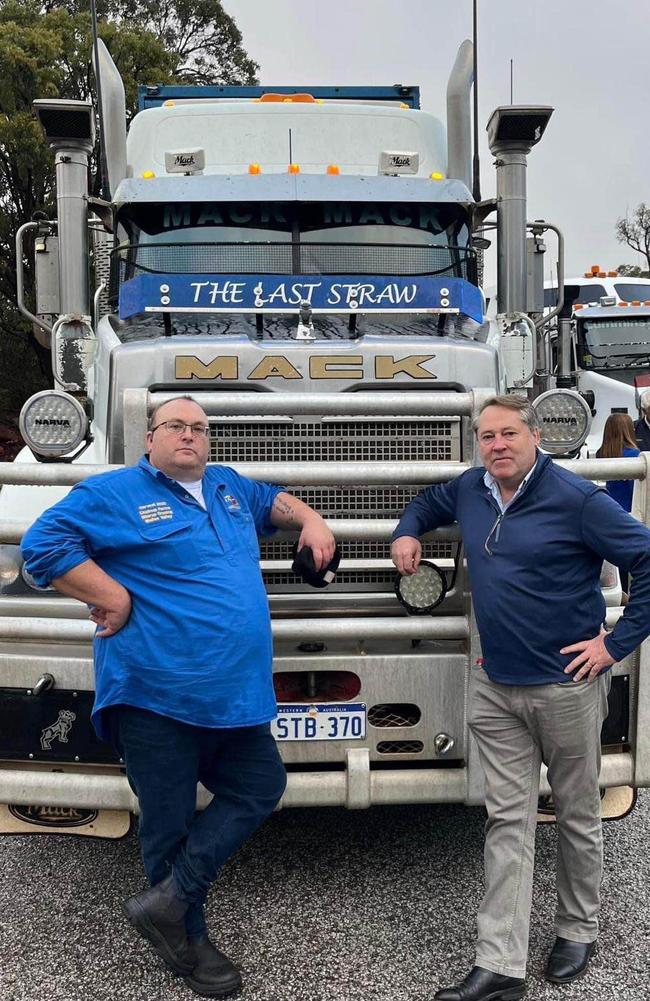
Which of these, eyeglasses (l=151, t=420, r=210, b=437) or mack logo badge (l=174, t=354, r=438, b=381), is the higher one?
mack logo badge (l=174, t=354, r=438, b=381)

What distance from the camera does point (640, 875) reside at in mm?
4230

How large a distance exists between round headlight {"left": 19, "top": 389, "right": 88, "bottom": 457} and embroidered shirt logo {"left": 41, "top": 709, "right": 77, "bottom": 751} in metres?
1.05

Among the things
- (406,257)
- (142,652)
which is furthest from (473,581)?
(406,257)

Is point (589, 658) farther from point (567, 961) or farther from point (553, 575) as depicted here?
point (567, 961)

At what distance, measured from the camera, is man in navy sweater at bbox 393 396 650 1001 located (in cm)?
324

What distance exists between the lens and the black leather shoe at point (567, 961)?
3.37 metres

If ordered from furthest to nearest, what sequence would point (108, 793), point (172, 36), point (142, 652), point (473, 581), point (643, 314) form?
point (172, 36) < point (643, 314) < point (108, 793) < point (473, 581) < point (142, 652)

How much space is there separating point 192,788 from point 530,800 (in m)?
1.17

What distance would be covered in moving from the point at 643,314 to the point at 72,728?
14672 millimetres

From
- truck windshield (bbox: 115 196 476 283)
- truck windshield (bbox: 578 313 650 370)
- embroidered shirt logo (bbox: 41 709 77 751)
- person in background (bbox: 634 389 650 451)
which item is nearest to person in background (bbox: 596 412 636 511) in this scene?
person in background (bbox: 634 389 650 451)

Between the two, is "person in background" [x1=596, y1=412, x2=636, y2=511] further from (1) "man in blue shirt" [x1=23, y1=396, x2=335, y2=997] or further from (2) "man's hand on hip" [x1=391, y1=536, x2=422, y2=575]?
(1) "man in blue shirt" [x1=23, y1=396, x2=335, y2=997]

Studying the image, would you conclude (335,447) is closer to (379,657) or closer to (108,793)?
(379,657)

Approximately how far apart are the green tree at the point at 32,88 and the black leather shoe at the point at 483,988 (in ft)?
55.4

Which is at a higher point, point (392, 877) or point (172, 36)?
point (172, 36)
